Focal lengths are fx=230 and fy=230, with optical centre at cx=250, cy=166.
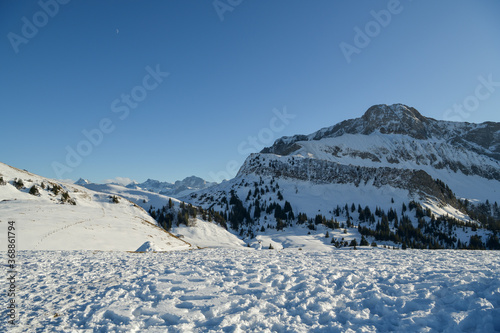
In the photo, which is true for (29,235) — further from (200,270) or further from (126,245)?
(200,270)

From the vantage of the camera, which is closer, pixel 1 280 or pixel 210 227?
pixel 1 280

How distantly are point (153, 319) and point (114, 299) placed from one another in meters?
2.91

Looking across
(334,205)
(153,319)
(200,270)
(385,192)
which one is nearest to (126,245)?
(200,270)

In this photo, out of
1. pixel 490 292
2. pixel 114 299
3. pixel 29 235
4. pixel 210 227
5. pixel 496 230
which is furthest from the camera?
pixel 496 230

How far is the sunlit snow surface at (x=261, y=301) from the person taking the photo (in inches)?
302

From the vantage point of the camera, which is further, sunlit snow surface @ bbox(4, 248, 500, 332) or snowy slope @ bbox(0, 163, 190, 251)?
snowy slope @ bbox(0, 163, 190, 251)

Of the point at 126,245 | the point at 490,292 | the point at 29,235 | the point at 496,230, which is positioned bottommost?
the point at 496,230

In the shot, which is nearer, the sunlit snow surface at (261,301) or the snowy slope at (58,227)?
the sunlit snow surface at (261,301)

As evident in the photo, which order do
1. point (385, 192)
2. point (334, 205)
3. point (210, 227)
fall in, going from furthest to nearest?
point (385, 192) → point (334, 205) → point (210, 227)

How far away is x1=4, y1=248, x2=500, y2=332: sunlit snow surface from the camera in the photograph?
7.66m

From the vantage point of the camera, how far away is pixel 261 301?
9484mm

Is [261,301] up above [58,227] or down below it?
above

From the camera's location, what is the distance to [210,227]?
89312 mm

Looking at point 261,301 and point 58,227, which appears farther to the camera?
point 58,227
